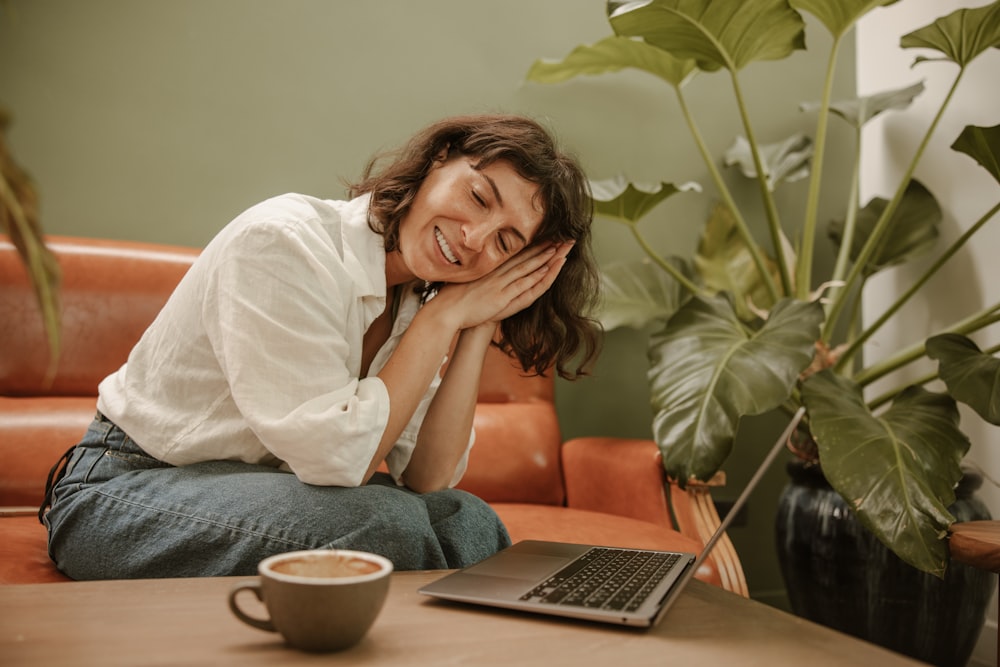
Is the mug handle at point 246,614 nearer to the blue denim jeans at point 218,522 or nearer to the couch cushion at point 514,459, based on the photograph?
the blue denim jeans at point 218,522

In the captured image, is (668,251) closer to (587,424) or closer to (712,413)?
(587,424)

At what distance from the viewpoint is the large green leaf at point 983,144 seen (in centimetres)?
164

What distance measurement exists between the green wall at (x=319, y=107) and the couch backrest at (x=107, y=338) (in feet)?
1.03

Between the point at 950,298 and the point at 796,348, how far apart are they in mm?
894

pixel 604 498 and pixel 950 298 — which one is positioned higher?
pixel 950 298

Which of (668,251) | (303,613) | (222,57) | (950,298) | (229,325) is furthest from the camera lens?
(668,251)

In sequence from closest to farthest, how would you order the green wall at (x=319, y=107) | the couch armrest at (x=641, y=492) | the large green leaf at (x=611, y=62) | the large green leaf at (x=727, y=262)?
the couch armrest at (x=641, y=492), the green wall at (x=319, y=107), the large green leaf at (x=611, y=62), the large green leaf at (x=727, y=262)

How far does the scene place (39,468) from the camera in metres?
1.45

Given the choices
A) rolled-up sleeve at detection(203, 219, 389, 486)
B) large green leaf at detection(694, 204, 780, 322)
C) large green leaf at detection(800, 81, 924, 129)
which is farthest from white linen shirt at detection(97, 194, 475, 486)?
large green leaf at detection(800, 81, 924, 129)

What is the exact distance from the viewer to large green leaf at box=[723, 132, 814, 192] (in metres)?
2.32

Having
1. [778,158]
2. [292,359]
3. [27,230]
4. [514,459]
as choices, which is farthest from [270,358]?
[778,158]

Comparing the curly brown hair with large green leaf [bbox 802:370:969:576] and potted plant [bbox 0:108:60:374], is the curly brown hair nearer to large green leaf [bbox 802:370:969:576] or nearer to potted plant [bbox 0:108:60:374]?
large green leaf [bbox 802:370:969:576]

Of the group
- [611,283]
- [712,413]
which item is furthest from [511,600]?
[611,283]

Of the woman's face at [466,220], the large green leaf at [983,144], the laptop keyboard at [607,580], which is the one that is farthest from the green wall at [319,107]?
the laptop keyboard at [607,580]
